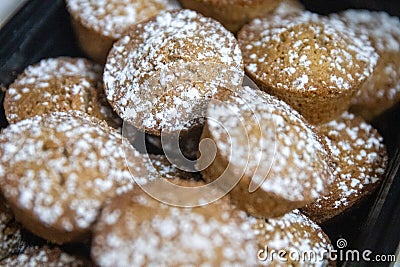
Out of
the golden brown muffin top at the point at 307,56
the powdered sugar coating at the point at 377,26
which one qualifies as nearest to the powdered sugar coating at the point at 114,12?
the golden brown muffin top at the point at 307,56

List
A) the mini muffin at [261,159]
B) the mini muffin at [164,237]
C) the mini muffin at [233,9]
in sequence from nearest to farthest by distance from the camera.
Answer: the mini muffin at [164,237], the mini muffin at [261,159], the mini muffin at [233,9]

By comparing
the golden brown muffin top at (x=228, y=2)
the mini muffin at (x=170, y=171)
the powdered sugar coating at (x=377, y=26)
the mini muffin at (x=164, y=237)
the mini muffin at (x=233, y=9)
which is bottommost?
the mini muffin at (x=170, y=171)

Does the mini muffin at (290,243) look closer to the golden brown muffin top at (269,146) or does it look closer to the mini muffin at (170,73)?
the golden brown muffin top at (269,146)

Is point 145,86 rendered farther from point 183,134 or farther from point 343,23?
point 343,23

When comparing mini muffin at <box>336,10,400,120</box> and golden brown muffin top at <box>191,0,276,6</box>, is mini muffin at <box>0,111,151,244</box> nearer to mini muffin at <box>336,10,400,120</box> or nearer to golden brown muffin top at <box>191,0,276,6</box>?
golden brown muffin top at <box>191,0,276,6</box>

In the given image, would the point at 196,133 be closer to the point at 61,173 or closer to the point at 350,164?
the point at 61,173

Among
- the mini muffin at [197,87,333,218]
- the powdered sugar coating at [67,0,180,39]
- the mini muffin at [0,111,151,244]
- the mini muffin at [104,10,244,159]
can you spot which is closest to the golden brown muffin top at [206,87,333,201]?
the mini muffin at [197,87,333,218]
